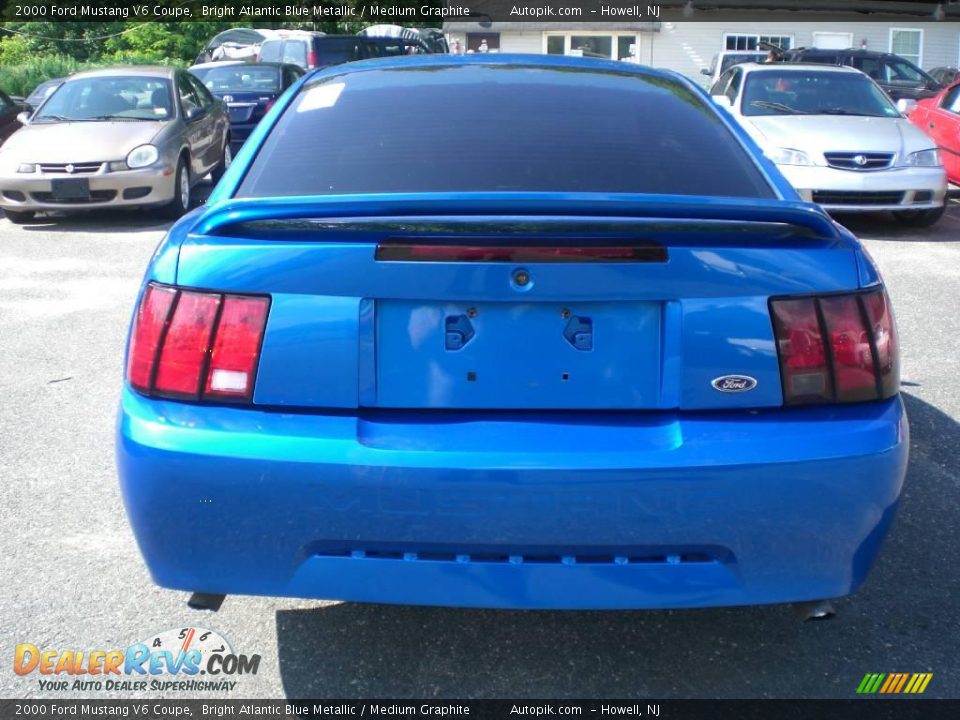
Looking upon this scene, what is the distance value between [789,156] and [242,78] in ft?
31.0

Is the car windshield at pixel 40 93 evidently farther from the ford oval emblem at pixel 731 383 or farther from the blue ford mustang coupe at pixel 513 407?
the ford oval emblem at pixel 731 383

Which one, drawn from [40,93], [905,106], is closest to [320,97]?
[905,106]

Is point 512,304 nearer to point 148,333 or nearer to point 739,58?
point 148,333

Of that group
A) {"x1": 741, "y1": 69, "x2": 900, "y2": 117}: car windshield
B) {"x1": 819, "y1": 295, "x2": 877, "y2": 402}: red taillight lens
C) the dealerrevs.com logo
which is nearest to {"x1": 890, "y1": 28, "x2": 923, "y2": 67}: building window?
{"x1": 741, "y1": 69, "x2": 900, "y2": 117}: car windshield

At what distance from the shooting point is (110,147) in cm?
1037

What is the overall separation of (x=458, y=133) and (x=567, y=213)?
0.96 meters

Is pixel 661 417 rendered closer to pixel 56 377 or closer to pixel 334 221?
pixel 334 221

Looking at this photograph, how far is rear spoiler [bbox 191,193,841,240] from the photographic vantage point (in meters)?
2.44

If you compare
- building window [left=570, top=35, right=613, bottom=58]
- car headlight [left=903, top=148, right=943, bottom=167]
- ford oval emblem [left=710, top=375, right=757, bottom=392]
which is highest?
ford oval emblem [left=710, top=375, right=757, bottom=392]

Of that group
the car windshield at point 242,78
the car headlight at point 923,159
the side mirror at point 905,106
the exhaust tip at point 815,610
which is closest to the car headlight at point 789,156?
the car headlight at point 923,159

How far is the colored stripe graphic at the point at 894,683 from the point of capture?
113 inches

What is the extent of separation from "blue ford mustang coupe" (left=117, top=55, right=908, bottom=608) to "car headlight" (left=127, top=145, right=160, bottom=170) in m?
8.30

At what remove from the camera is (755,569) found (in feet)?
8.15

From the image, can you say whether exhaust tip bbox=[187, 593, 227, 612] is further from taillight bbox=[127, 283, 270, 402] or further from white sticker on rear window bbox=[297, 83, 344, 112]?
white sticker on rear window bbox=[297, 83, 344, 112]
